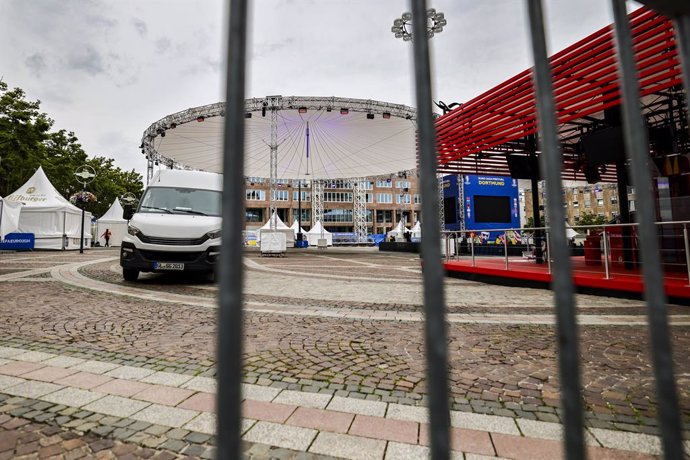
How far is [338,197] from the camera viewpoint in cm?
7500

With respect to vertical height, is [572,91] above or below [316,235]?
above

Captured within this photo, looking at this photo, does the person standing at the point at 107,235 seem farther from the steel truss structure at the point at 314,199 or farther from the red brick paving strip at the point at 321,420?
the red brick paving strip at the point at 321,420

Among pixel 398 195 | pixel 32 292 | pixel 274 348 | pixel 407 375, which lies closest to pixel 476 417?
pixel 407 375

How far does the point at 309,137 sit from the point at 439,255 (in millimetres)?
34584

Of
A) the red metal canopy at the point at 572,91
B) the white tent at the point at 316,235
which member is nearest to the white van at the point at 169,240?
the red metal canopy at the point at 572,91

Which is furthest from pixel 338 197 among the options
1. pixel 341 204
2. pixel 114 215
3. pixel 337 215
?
pixel 114 215

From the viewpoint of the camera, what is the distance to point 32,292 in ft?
21.5

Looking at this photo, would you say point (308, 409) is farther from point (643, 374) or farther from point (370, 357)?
point (643, 374)

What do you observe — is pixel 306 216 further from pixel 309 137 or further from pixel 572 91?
pixel 572 91

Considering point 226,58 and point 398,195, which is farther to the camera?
point 398,195

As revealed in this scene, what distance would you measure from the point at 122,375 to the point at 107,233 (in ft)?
114

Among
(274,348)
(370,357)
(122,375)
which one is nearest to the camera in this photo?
(122,375)

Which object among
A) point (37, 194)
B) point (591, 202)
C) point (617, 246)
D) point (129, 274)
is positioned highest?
point (591, 202)

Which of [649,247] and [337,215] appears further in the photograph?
[337,215]
